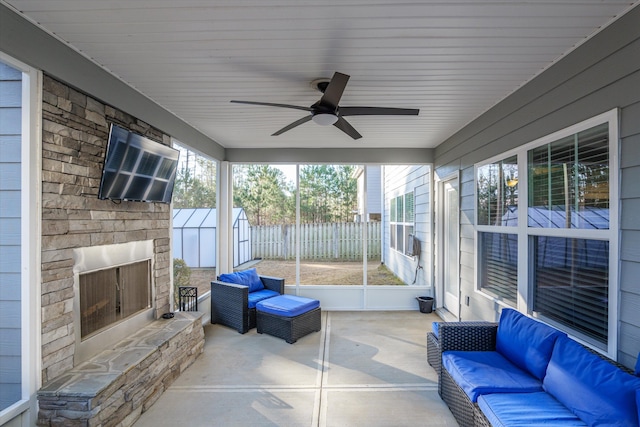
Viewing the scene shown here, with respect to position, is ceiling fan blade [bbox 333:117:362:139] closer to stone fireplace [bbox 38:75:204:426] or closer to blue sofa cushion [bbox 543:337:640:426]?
stone fireplace [bbox 38:75:204:426]

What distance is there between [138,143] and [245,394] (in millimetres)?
2463

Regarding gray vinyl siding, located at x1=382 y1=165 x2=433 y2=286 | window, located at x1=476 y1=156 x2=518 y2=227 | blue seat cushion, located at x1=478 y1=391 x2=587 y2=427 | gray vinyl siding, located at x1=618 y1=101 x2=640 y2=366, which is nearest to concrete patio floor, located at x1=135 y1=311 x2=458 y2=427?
blue seat cushion, located at x1=478 y1=391 x2=587 y2=427

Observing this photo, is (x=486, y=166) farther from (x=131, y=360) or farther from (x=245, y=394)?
(x=131, y=360)

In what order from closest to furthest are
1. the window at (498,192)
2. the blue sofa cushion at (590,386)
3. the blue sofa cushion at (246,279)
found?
the blue sofa cushion at (590,386), the window at (498,192), the blue sofa cushion at (246,279)

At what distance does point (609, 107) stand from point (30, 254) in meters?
3.86

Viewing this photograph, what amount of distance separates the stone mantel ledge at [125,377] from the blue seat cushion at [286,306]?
0.99 meters

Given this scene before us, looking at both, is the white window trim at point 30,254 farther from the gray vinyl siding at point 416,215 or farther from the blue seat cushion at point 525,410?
the gray vinyl siding at point 416,215

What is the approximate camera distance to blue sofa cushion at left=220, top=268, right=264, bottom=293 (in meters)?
4.77

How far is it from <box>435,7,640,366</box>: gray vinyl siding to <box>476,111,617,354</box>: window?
7 centimetres

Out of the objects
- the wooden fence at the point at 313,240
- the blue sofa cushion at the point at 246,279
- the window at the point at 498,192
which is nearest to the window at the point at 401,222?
the wooden fence at the point at 313,240

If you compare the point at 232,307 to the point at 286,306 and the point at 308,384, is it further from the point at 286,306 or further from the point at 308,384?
the point at 308,384

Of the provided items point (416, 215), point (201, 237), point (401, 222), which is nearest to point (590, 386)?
point (416, 215)

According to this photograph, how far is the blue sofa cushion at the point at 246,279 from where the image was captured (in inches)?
188

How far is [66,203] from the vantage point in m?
2.35
